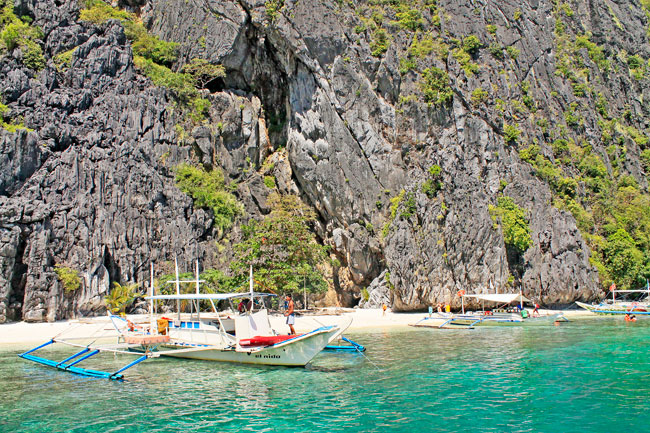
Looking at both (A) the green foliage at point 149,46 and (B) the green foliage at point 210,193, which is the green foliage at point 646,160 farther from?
(A) the green foliage at point 149,46

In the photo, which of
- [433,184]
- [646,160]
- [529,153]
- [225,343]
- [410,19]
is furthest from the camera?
[646,160]

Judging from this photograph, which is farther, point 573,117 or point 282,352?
point 573,117

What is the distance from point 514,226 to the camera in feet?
144

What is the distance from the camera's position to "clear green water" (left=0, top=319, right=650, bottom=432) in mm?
12086

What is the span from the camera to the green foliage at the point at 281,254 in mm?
37978

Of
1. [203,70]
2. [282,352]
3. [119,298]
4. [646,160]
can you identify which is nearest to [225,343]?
[282,352]

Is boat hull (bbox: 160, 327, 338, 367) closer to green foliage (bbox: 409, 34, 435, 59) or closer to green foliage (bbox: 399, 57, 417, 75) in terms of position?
green foliage (bbox: 399, 57, 417, 75)

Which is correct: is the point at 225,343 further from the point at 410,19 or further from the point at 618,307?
the point at 410,19

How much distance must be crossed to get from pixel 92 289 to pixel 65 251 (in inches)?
134

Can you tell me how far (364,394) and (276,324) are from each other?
17.9m

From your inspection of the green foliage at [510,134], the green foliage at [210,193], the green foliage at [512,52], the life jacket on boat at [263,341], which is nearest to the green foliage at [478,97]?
the green foliage at [510,134]

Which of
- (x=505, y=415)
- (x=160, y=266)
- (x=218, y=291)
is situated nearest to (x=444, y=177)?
Answer: (x=218, y=291)

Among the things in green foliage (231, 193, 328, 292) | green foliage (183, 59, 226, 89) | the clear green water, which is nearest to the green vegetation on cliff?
green foliage (183, 59, 226, 89)

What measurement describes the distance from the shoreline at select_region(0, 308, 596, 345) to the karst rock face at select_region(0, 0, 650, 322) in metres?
1.73
